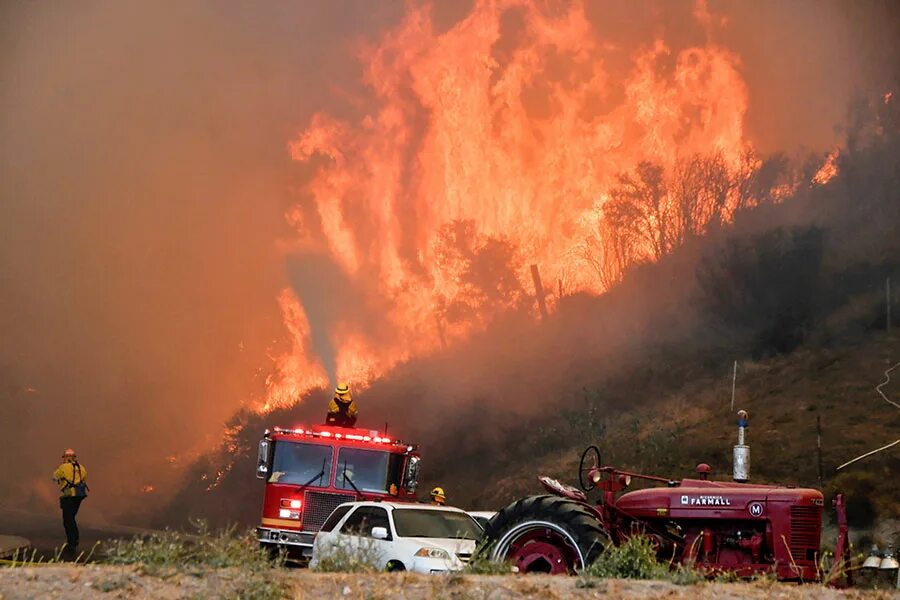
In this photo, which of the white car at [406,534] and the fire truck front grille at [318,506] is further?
the fire truck front grille at [318,506]

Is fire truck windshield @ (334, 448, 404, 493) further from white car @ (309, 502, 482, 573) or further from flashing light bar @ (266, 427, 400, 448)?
white car @ (309, 502, 482, 573)

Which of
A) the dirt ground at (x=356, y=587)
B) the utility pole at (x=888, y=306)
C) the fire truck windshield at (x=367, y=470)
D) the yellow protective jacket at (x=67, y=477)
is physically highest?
the utility pole at (x=888, y=306)

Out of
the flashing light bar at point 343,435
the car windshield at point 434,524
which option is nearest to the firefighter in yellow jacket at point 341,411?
the flashing light bar at point 343,435

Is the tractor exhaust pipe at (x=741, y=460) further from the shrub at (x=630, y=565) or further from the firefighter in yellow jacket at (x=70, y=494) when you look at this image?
the firefighter in yellow jacket at (x=70, y=494)

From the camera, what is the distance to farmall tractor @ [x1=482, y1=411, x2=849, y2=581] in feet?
41.0

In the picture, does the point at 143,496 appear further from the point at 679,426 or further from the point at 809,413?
the point at 809,413

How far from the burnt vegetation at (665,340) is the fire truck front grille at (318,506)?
49.7 ft

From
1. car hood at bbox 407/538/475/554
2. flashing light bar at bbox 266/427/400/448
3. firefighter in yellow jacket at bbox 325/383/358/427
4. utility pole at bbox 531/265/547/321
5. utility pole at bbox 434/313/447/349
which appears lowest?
car hood at bbox 407/538/475/554

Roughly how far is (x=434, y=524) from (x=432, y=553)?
4.62ft

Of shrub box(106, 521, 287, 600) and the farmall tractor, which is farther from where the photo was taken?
the farmall tractor

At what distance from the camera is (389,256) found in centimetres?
6244

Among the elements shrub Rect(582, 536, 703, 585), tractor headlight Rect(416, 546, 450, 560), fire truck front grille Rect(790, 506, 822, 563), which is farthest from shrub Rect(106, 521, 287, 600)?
fire truck front grille Rect(790, 506, 822, 563)

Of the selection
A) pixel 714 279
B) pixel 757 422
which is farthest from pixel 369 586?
pixel 714 279

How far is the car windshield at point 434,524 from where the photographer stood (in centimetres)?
1565
